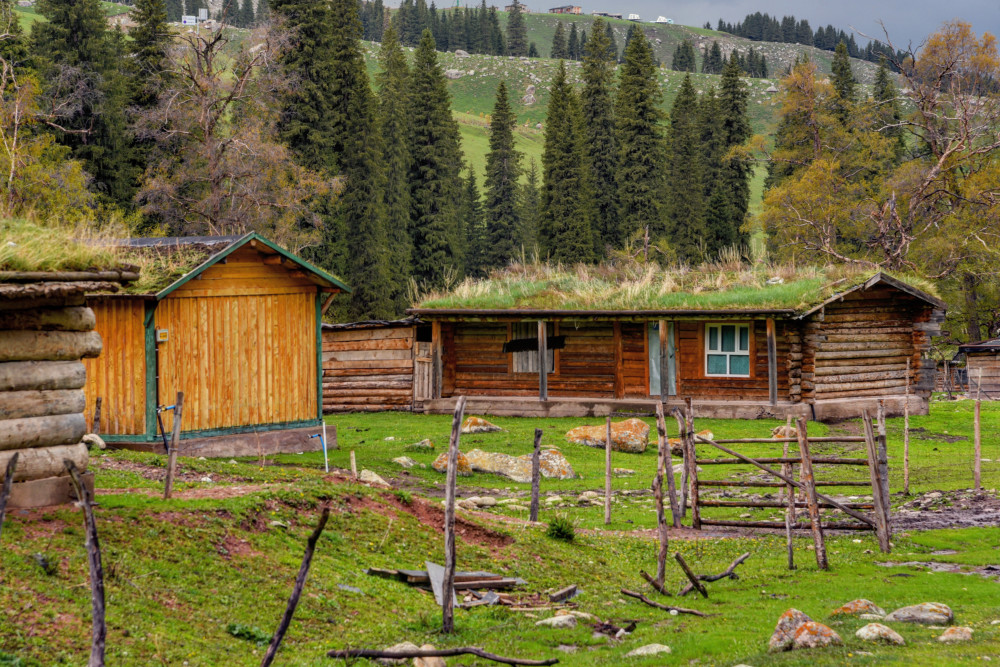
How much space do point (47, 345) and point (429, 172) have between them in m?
58.1

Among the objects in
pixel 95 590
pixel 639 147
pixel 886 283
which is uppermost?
pixel 639 147

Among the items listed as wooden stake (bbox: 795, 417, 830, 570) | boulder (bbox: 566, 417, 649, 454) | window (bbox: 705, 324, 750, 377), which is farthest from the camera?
window (bbox: 705, 324, 750, 377)

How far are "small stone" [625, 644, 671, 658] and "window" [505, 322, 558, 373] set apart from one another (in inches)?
925

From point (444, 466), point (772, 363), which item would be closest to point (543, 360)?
point (772, 363)

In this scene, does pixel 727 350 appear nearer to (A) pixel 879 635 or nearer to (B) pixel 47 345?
(A) pixel 879 635

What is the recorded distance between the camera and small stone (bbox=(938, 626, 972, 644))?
8.93m

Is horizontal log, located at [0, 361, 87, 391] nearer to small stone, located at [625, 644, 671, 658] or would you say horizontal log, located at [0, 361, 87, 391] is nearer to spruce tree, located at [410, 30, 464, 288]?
small stone, located at [625, 644, 671, 658]

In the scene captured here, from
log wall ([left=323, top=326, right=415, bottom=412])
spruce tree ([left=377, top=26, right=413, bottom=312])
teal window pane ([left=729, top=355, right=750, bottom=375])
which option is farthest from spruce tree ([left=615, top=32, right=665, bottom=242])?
teal window pane ([left=729, top=355, right=750, bottom=375])

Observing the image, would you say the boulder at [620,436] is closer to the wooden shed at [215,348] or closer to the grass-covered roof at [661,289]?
the grass-covered roof at [661,289]

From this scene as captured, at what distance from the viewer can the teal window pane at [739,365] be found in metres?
30.6

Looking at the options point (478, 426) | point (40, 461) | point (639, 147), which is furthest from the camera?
point (639, 147)

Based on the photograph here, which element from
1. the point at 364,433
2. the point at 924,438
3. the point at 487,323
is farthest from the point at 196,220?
→ the point at 924,438

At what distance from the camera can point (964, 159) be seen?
50.6m

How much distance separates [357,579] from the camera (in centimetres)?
1117
